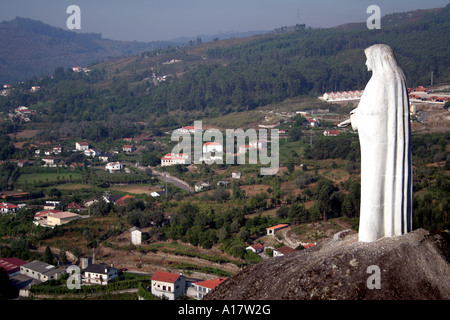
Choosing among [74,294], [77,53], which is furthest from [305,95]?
[77,53]

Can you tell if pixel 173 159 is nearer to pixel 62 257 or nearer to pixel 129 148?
pixel 129 148

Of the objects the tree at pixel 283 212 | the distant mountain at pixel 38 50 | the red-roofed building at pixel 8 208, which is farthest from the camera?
the distant mountain at pixel 38 50

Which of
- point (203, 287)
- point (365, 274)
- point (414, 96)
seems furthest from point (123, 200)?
point (414, 96)

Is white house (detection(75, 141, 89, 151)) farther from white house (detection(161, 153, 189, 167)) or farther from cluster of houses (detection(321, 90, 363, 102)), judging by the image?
cluster of houses (detection(321, 90, 363, 102))

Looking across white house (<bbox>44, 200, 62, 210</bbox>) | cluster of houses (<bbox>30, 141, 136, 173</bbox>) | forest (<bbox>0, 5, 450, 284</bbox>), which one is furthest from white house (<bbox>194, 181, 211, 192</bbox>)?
cluster of houses (<bbox>30, 141, 136, 173</bbox>)

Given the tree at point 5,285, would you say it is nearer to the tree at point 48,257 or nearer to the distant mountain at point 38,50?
the tree at point 48,257

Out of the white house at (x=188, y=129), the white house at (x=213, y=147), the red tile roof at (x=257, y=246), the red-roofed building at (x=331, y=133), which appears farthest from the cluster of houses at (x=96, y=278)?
the white house at (x=188, y=129)

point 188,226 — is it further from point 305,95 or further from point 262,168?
point 305,95
